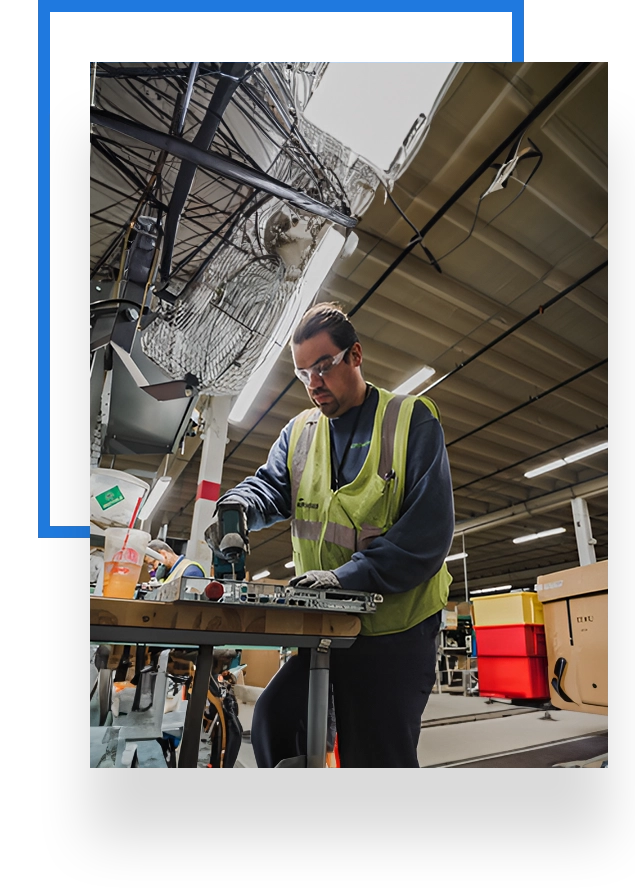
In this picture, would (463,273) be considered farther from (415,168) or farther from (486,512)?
(486,512)

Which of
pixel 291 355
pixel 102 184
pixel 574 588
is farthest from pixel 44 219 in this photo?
pixel 574 588

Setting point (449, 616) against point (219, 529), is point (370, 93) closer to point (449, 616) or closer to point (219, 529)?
point (219, 529)

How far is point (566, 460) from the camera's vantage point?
5.71ft

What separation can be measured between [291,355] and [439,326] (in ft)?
1.69

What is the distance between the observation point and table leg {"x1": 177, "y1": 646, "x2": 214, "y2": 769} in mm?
935

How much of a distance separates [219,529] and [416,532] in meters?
0.50

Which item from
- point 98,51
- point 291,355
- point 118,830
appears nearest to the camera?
point 118,830

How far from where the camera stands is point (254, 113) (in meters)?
1.37

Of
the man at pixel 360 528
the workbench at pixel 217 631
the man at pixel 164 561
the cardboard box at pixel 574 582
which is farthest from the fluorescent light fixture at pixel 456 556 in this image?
the man at pixel 164 561

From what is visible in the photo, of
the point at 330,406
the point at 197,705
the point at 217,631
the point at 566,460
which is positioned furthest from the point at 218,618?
the point at 566,460

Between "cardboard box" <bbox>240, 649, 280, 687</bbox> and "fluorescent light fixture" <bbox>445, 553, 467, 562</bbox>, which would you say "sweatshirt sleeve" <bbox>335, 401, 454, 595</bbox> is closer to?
"fluorescent light fixture" <bbox>445, 553, 467, 562</bbox>

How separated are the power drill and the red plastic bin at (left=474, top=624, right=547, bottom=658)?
3.40ft

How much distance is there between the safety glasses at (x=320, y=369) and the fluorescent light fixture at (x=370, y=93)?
607 mm

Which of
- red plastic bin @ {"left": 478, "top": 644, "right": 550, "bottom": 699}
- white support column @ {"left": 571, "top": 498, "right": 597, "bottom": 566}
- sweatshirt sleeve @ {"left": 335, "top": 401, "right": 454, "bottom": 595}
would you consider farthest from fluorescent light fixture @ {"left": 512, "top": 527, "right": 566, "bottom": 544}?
sweatshirt sleeve @ {"left": 335, "top": 401, "right": 454, "bottom": 595}
